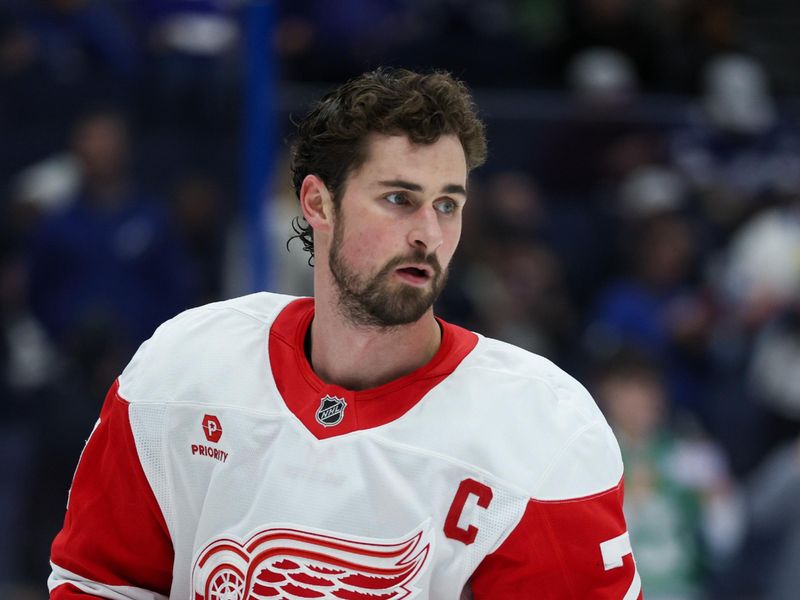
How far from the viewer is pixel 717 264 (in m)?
5.39

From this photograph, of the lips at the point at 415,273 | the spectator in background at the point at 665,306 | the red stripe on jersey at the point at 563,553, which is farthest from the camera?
the spectator in background at the point at 665,306

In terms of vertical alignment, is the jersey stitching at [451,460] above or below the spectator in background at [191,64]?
below

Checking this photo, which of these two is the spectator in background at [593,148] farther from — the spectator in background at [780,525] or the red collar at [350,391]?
the red collar at [350,391]

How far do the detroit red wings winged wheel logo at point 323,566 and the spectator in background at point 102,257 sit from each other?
2.34 metres

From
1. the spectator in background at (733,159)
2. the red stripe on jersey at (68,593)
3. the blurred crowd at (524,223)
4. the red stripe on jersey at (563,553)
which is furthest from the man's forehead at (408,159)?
the spectator in background at (733,159)

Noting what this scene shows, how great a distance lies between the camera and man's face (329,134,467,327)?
1912mm

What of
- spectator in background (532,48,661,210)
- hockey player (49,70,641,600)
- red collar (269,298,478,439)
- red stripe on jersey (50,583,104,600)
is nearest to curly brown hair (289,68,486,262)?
hockey player (49,70,641,600)

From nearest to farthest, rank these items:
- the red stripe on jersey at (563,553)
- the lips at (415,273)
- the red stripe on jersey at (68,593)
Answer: the red stripe on jersey at (563,553), the lips at (415,273), the red stripe on jersey at (68,593)

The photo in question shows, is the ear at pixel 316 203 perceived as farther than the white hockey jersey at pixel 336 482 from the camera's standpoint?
Yes

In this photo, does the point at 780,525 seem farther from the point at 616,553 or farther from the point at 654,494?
the point at 616,553

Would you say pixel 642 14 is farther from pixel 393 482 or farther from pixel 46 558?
Answer: pixel 393 482

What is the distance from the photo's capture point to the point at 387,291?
1948 mm

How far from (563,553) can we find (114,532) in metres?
0.72

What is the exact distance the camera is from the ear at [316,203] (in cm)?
203
